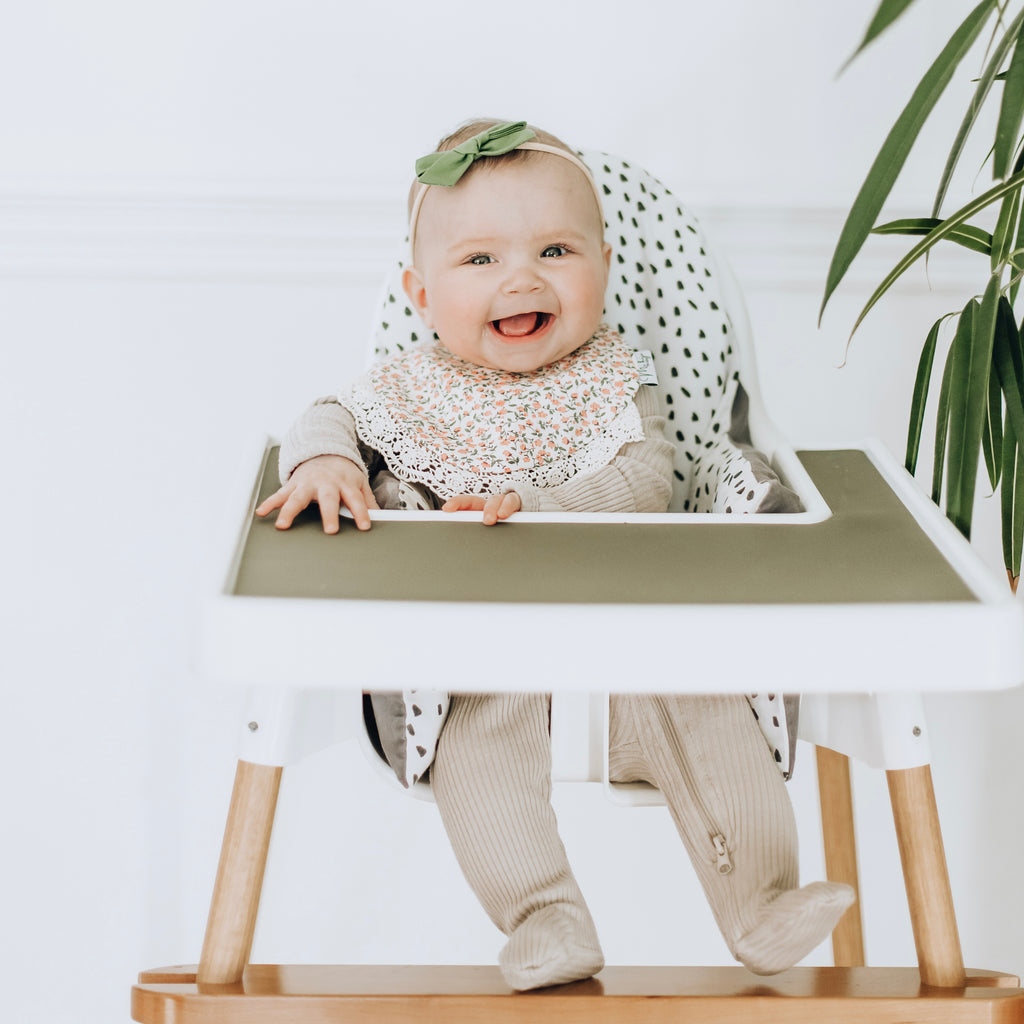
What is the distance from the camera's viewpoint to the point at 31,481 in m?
1.35

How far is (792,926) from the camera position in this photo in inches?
26.5

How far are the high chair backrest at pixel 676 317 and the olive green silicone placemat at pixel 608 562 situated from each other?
0.92ft

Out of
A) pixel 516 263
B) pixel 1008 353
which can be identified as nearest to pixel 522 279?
pixel 516 263

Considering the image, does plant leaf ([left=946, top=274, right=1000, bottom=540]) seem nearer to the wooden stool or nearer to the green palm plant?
the green palm plant

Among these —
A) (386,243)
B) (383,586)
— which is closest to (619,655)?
(383,586)

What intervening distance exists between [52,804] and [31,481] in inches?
14.9

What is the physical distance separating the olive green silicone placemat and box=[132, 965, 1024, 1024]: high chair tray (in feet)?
0.81

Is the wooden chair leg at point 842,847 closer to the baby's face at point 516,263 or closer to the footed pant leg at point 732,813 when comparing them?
the footed pant leg at point 732,813

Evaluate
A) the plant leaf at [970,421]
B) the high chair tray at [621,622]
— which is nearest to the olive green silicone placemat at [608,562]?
the high chair tray at [621,622]

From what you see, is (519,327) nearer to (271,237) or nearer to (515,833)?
(515,833)

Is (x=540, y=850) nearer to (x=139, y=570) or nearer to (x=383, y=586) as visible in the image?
(x=383, y=586)

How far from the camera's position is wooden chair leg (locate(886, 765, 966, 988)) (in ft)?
2.41

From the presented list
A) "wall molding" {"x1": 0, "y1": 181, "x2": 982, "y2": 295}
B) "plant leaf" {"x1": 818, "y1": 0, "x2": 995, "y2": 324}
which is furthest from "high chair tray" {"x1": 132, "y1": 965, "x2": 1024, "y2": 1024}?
"wall molding" {"x1": 0, "y1": 181, "x2": 982, "y2": 295}

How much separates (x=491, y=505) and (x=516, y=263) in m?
0.25
